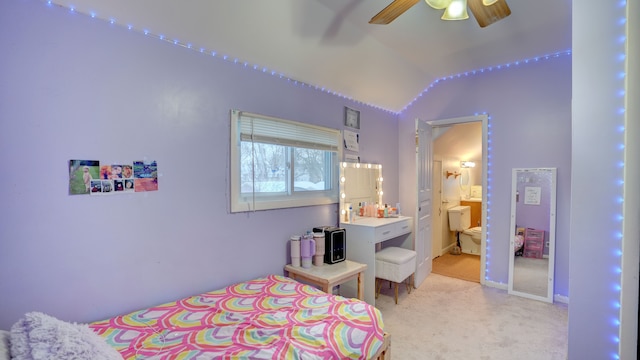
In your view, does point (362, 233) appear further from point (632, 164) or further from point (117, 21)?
point (117, 21)

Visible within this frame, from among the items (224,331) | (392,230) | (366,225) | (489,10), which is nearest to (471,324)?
(392,230)

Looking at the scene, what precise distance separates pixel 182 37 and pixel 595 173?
8.02 ft

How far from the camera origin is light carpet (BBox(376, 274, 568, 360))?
224 cm

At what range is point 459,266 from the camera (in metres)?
4.29

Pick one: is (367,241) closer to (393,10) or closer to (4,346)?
(393,10)

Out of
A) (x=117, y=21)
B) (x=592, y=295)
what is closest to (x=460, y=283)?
(x=592, y=295)

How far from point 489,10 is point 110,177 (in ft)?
8.15

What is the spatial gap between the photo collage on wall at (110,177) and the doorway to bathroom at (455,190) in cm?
339

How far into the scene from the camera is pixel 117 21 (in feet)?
5.60

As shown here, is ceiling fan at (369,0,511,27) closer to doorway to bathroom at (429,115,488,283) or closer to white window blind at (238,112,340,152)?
white window blind at (238,112,340,152)

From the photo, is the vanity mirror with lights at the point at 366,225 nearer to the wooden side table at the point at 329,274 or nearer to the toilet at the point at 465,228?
the wooden side table at the point at 329,274

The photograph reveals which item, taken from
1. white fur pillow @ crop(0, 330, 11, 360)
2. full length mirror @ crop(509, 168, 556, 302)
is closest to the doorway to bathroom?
full length mirror @ crop(509, 168, 556, 302)

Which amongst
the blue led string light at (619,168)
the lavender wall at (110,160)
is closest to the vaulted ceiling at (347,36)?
the lavender wall at (110,160)

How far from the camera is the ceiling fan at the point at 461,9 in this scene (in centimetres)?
174
